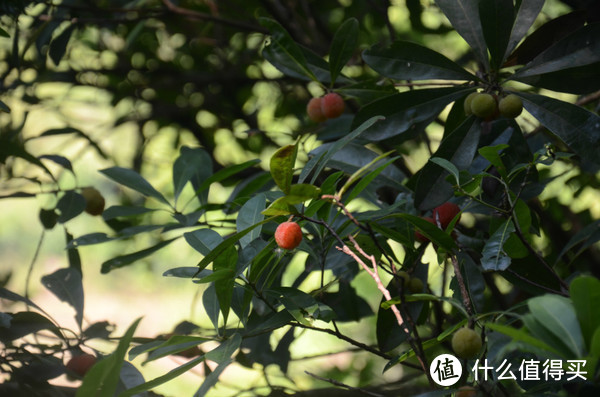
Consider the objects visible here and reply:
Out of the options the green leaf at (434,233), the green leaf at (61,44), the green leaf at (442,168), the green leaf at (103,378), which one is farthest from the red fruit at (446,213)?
the green leaf at (61,44)

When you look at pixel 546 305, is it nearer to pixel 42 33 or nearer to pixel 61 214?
pixel 61 214

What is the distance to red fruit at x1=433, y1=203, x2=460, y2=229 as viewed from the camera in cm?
89

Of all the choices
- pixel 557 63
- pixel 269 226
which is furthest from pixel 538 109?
pixel 269 226

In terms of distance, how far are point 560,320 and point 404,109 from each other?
18.3 inches

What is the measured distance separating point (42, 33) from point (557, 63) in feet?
3.47


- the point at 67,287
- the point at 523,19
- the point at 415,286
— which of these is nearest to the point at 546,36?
the point at 523,19

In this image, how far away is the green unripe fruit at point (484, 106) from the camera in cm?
85

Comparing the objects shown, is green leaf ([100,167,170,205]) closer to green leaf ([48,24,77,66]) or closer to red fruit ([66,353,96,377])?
red fruit ([66,353,96,377])

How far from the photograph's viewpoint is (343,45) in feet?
3.24

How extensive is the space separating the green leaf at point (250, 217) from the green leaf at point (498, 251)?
0.26 meters

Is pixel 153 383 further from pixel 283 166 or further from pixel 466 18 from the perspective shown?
pixel 466 18

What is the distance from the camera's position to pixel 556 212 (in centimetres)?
152

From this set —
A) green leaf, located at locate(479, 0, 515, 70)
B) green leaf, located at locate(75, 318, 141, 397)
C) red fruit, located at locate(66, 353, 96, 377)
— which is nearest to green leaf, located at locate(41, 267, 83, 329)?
red fruit, located at locate(66, 353, 96, 377)

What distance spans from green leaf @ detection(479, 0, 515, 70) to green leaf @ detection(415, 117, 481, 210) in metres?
0.10
